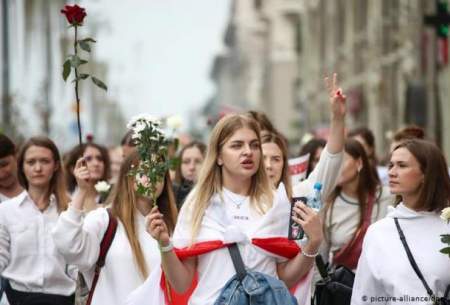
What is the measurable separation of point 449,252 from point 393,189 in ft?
2.21

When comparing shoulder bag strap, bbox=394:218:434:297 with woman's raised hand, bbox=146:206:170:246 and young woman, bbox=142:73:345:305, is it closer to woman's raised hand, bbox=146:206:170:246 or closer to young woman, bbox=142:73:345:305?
young woman, bbox=142:73:345:305

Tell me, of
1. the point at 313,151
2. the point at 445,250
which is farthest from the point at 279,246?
the point at 313,151

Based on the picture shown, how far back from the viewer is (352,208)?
1009cm

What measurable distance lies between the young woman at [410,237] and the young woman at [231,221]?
38cm

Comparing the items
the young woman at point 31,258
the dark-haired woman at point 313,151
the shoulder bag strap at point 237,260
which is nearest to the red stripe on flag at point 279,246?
the shoulder bag strap at point 237,260

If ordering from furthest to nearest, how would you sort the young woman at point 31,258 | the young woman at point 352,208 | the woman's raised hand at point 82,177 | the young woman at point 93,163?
1. the young woman at point 93,163
2. the young woman at point 352,208
3. the young woman at point 31,258
4. the woman's raised hand at point 82,177

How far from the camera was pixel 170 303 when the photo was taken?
723cm

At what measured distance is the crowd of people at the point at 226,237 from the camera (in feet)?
22.9

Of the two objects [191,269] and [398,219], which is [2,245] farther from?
[398,219]

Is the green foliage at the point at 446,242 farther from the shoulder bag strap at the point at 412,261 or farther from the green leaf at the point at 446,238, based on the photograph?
the shoulder bag strap at the point at 412,261

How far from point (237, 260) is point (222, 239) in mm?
142

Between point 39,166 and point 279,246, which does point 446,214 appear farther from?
point 39,166

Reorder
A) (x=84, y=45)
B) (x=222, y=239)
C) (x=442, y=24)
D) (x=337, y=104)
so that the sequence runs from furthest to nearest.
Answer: (x=442, y=24)
(x=84, y=45)
(x=337, y=104)
(x=222, y=239)

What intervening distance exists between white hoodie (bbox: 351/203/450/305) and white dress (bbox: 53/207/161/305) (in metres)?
1.40
